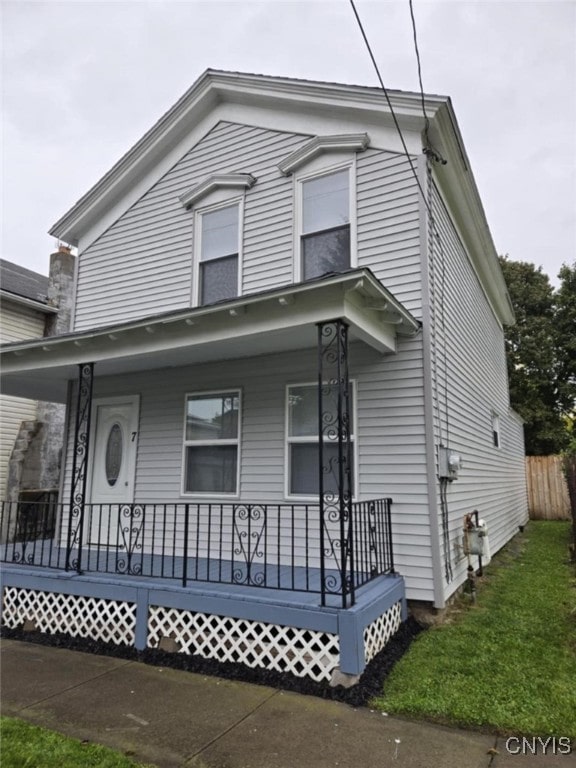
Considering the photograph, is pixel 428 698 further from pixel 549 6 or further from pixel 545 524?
pixel 545 524

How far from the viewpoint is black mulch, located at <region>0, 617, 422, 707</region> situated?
366cm

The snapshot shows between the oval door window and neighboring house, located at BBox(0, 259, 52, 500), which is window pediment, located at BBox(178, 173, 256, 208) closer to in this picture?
the oval door window

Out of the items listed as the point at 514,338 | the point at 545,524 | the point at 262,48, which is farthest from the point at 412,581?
the point at 514,338

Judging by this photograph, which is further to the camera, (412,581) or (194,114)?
(194,114)

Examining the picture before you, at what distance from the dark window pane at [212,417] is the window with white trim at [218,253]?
143 cm

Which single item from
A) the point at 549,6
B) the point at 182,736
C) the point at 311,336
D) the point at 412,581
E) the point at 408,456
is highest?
the point at 549,6

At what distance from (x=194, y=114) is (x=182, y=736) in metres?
7.61

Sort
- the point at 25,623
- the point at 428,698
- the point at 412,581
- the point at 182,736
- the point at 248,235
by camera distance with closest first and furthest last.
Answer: the point at 182,736
the point at 428,698
the point at 412,581
the point at 25,623
the point at 248,235

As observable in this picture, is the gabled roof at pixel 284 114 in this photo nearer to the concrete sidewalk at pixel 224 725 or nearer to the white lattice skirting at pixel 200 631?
the white lattice skirting at pixel 200 631

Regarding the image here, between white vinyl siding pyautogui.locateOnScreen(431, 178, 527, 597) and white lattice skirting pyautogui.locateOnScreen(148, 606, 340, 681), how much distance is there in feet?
6.11

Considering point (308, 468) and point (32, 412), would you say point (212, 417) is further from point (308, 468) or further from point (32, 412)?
point (32, 412)

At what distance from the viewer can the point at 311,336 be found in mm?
5156

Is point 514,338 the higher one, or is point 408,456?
point 514,338

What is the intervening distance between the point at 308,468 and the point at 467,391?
117 inches
